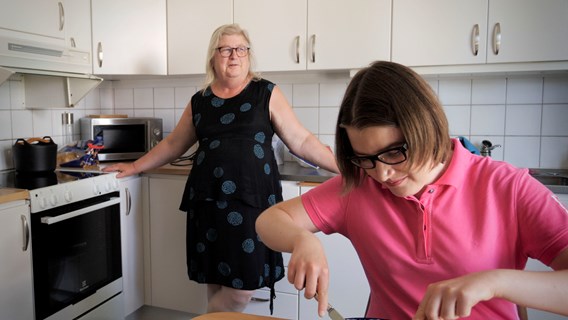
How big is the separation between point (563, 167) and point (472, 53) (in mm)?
778

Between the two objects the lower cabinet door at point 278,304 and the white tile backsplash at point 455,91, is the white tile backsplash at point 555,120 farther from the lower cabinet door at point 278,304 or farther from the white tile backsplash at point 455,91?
the lower cabinet door at point 278,304

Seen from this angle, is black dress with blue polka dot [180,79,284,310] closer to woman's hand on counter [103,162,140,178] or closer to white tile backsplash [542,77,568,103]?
woman's hand on counter [103,162,140,178]

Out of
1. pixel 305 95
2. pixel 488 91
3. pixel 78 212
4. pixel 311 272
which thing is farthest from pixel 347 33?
pixel 311 272

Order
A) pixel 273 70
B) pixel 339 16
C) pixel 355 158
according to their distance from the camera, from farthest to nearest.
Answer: pixel 273 70 → pixel 339 16 → pixel 355 158

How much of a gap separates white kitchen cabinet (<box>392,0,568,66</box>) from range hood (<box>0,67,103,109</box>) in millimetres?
1560

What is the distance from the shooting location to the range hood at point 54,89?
7.76 ft

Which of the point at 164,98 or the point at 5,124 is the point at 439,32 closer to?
the point at 164,98

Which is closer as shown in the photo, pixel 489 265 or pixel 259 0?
pixel 489 265

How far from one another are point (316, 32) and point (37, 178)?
147 cm

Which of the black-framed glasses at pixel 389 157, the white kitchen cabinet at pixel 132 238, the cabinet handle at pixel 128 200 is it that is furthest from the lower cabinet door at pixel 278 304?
the black-framed glasses at pixel 389 157

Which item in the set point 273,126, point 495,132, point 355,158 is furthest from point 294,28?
point 355,158

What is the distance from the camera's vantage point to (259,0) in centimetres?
238

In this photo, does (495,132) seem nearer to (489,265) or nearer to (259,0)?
(259,0)

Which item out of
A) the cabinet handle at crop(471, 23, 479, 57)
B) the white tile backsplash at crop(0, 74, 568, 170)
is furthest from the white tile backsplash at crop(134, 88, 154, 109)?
the cabinet handle at crop(471, 23, 479, 57)
